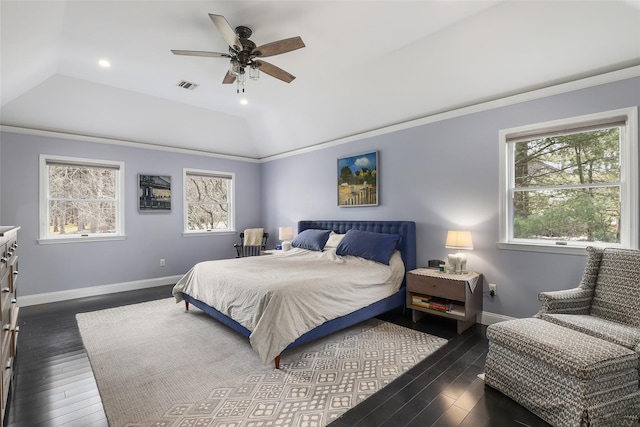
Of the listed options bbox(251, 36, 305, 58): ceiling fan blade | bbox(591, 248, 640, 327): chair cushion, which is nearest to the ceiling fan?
bbox(251, 36, 305, 58): ceiling fan blade

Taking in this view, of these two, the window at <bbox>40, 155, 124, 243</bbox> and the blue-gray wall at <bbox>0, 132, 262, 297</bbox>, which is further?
the window at <bbox>40, 155, 124, 243</bbox>

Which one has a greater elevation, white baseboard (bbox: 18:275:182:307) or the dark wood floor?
white baseboard (bbox: 18:275:182:307)

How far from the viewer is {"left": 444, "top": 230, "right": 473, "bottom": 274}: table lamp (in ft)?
11.0

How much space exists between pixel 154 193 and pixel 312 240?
308 centimetres

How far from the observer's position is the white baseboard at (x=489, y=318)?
11.0ft

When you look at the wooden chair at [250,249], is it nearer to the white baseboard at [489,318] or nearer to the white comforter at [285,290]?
the white comforter at [285,290]

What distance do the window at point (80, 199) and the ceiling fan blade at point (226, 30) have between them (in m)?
3.67

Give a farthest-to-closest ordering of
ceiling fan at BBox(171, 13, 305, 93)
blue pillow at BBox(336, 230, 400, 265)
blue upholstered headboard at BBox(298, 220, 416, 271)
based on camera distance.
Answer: blue upholstered headboard at BBox(298, 220, 416, 271) < blue pillow at BBox(336, 230, 400, 265) < ceiling fan at BBox(171, 13, 305, 93)

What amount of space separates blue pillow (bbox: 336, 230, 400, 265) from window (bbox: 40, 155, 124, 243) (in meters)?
3.87

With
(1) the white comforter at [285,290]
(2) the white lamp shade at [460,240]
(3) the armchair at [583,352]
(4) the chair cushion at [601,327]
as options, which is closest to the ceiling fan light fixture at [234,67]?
(1) the white comforter at [285,290]

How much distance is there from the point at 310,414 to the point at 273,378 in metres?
0.54

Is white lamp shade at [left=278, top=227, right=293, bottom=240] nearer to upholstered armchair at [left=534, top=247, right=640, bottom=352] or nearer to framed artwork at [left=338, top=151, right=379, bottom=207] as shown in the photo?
framed artwork at [left=338, top=151, right=379, bottom=207]

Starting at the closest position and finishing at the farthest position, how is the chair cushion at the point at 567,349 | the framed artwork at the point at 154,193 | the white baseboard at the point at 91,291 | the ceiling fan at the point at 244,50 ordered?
the chair cushion at the point at 567,349 → the ceiling fan at the point at 244,50 → the white baseboard at the point at 91,291 → the framed artwork at the point at 154,193

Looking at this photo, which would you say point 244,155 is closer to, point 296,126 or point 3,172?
point 296,126
